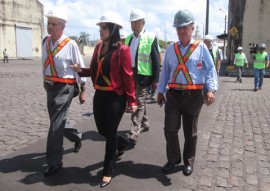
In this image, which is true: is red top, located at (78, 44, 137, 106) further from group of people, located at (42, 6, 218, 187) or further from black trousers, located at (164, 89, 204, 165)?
black trousers, located at (164, 89, 204, 165)

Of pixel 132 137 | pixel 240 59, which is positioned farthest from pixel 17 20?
pixel 132 137

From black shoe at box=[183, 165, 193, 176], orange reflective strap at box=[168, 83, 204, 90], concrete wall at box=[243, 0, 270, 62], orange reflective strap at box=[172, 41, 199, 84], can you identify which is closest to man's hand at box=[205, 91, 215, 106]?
orange reflective strap at box=[168, 83, 204, 90]

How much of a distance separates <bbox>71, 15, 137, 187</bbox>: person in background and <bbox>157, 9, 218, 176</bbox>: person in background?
22.7 inches

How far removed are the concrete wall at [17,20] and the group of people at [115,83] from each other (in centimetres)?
4090

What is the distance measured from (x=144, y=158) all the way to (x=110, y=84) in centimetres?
156

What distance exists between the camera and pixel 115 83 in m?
4.01

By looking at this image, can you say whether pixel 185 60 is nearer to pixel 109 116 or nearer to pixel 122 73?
pixel 122 73

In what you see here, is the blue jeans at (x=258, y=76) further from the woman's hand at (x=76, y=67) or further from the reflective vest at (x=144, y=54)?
the woman's hand at (x=76, y=67)

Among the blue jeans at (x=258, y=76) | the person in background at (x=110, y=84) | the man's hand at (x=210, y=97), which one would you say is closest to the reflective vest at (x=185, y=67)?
the man's hand at (x=210, y=97)

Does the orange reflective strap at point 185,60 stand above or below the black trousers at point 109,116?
above

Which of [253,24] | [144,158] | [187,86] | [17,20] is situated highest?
[17,20]

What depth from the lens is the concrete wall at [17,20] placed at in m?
42.8

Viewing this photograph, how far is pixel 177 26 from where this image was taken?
4.15m

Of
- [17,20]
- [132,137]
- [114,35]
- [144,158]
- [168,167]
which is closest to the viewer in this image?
[114,35]
